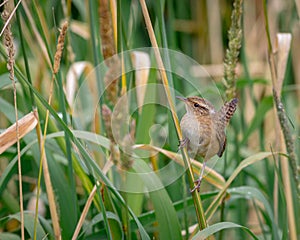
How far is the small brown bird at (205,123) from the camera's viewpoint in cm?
132

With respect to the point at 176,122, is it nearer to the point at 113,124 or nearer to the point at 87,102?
the point at 113,124

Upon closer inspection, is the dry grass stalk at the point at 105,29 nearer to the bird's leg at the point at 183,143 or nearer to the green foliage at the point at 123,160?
the green foliage at the point at 123,160

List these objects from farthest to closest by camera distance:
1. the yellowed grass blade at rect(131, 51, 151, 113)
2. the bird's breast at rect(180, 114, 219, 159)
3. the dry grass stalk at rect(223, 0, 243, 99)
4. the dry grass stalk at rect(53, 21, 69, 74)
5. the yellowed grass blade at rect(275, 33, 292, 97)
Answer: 1. the yellowed grass blade at rect(131, 51, 151, 113)
2. the yellowed grass blade at rect(275, 33, 292, 97)
3. the dry grass stalk at rect(223, 0, 243, 99)
4. the bird's breast at rect(180, 114, 219, 159)
5. the dry grass stalk at rect(53, 21, 69, 74)

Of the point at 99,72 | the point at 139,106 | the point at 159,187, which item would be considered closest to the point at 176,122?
the point at 159,187

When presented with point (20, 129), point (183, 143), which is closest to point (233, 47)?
point (183, 143)

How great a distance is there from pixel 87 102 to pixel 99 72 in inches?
39.4

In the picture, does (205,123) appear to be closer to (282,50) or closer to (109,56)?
(109,56)

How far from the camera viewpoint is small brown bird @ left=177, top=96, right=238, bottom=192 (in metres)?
1.32

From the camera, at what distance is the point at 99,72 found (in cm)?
158

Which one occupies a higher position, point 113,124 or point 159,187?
point 113,124

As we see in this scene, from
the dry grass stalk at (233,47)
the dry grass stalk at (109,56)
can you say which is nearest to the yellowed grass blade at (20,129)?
the dry grass stalk at (109,56)

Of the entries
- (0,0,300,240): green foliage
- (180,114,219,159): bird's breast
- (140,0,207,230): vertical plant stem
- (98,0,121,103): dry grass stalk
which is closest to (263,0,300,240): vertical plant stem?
(0,0,300,240): green foliage

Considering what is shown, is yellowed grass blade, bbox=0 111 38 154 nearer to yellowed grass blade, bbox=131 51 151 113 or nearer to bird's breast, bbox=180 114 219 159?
bird's breast, bbox=180 114 219 159

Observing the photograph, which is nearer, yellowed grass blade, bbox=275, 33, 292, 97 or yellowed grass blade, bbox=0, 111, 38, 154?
yellowed grass blade, bbox=0, 111, 38, 154
